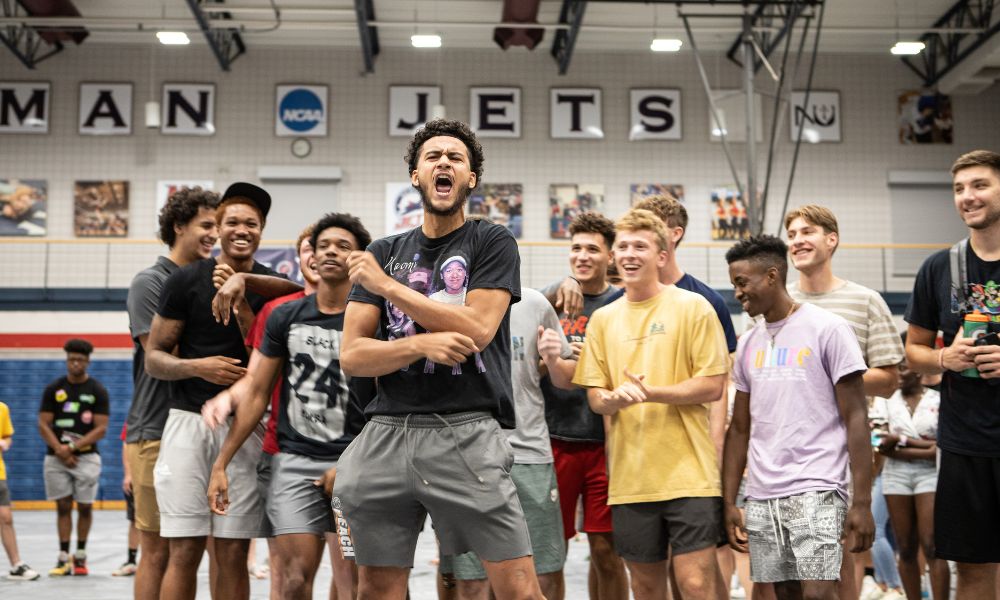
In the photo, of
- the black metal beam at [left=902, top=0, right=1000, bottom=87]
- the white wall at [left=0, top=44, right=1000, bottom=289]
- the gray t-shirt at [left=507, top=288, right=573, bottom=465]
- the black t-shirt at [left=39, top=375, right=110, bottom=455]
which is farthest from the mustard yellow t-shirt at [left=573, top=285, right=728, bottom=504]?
the black metal beam at [left=902, top=0, right=1000, bottom=87]

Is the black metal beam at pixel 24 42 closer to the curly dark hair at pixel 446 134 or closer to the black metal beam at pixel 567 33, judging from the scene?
the black metal beam at pixel 567 33

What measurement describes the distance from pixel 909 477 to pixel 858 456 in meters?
2.62

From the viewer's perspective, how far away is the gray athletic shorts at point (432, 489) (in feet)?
9.81

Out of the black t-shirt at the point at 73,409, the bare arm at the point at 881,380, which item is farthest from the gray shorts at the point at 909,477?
the black t-shirt at the point at 73,409

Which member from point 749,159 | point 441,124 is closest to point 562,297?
point 441,124

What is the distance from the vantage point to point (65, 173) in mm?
18844

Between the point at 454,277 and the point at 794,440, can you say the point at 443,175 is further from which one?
the point at 794,440

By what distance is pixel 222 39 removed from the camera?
18562 millimetres

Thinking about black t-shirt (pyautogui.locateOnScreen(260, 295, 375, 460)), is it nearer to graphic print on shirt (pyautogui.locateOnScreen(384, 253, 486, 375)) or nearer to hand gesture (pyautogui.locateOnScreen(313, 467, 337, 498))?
hand gesture (pyautogui.locateOnScreen(313, 467, 337, 498))

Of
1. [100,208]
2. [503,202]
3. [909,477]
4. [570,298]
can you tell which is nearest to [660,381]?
[570,298]

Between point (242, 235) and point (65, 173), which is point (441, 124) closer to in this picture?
point (242, 235)

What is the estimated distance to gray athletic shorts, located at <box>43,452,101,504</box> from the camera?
936cm

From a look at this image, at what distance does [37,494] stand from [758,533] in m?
16.3

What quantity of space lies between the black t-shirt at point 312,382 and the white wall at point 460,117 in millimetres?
14786
